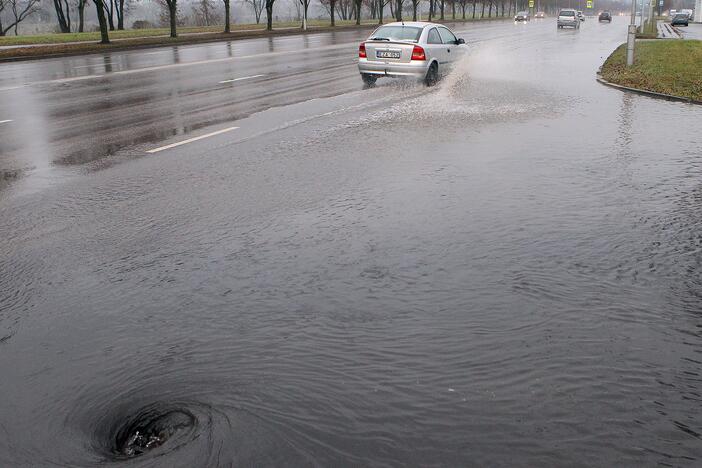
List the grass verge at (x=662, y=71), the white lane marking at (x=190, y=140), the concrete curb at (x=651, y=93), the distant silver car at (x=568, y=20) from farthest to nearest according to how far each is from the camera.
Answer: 1. the distant silver car at (x=568, y=20)
2. the grass verge at (x=662, y=71)
3. the concrete curb at (x=651, y=93)
4. the white lane marking at (x=190, y=140)

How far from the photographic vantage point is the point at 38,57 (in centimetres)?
2705

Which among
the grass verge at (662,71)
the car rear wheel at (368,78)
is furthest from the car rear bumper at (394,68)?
the grass verge at (662,71)

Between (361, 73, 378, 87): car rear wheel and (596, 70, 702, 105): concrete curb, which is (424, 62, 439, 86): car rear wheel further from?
(596, 70, 702, 105): concrete curb

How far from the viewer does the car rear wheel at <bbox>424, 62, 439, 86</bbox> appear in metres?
17.3

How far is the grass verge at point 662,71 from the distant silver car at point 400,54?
4.70 metres

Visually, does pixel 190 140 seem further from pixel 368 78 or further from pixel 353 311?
pixel 368 78

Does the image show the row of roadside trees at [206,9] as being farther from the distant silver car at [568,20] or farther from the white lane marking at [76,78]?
the distant silver car at [568,20]

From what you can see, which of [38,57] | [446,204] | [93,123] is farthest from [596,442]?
[38,57]

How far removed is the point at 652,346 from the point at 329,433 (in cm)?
191

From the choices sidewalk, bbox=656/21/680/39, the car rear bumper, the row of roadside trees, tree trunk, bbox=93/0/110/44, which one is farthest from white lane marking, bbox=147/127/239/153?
sidewalk, bbox=656/21/680/39

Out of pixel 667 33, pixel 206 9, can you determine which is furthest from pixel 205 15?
pixel 667 33

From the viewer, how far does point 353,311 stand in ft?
13.1

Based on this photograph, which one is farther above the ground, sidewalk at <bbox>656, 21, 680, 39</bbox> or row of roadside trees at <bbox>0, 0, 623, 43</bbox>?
row of roadside trees at <bbox>0, 0, 623, 43</bbox>

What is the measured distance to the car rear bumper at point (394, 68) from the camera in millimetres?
17156
